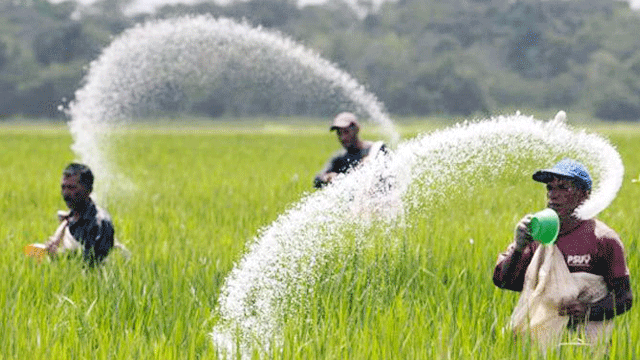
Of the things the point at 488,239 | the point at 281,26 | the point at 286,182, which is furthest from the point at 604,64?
the point at 488,239

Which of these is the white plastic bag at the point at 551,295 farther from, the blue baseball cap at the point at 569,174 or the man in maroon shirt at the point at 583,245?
the blue baseball cap at the point at 569,174

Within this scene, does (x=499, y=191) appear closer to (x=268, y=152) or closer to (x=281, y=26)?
(x=268, y=152)

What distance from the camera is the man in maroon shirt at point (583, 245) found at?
3.38 m

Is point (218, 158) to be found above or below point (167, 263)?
above

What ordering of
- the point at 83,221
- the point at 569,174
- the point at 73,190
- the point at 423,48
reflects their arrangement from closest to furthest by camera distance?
the point at 569,174
the point at 73,190
the point at 83,221
the point at 423,48

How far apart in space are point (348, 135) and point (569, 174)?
11.4 feet

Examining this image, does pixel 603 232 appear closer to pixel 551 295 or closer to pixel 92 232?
pixel 551 295

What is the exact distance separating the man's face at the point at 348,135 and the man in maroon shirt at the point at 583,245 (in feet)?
11.0

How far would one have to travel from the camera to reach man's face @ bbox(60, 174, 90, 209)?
507 centimetres

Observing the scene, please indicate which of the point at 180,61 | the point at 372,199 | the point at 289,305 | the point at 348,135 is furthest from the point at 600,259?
the point at 180,61

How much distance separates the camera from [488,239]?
268 inches

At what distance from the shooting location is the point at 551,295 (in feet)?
11.1

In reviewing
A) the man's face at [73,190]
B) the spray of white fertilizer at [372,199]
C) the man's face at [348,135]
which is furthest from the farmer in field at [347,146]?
the man's face at [73,190]

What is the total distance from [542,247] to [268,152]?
21397 mm
